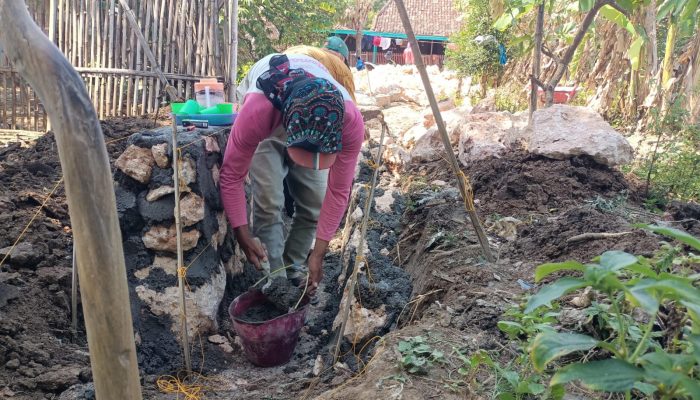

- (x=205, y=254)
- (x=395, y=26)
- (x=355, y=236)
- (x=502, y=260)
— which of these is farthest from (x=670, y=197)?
(x=395, y=26)

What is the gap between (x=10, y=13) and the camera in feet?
5.53

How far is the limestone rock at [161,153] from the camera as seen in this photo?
3359mm

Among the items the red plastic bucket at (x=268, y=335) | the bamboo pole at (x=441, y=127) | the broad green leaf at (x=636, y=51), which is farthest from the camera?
the broad green leaf at (x=636, y=51)

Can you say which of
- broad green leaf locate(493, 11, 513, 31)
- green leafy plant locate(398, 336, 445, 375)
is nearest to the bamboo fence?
broad green leaf locate(493, 11, 513, 31)

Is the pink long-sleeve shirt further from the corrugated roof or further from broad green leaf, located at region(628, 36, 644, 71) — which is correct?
the corrugated roof

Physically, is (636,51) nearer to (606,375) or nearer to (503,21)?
(503,21)

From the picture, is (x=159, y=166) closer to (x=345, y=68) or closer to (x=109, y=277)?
(x=345, y=68)

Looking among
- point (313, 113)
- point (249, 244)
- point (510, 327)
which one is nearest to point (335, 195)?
point (249, 244)

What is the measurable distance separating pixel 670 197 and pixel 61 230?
4.90 meters

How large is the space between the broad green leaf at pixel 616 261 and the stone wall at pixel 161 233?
242cm

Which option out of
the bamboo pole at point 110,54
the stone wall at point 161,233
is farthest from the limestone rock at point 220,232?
the bamboo pole at point 110,54

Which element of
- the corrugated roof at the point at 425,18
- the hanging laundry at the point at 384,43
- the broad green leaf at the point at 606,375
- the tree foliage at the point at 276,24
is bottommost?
the broad green leaf at the point at 606,375

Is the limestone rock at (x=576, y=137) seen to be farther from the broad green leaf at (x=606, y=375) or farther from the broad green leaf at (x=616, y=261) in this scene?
the broad green leaf at (x=606, y=375)

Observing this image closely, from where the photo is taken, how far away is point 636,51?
7527 millimetres
